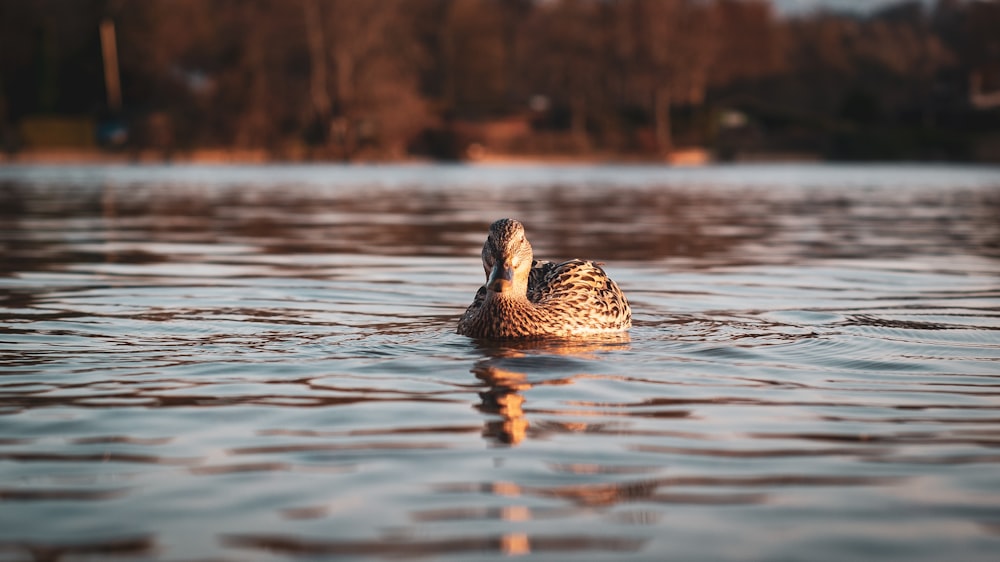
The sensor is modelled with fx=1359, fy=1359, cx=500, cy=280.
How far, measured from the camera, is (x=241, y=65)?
78.2m

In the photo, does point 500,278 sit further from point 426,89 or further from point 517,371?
point 426,89

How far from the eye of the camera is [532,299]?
9938 mm

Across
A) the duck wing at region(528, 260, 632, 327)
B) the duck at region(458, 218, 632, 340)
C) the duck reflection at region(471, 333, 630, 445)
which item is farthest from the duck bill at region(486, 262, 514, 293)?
the duck wing at region(528, 260, 632, 327)

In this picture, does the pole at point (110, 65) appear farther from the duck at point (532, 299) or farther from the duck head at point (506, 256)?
the duck head at point (506, 256)

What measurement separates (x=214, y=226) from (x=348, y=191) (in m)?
17.5

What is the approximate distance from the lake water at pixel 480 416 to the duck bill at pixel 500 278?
0.40 metres

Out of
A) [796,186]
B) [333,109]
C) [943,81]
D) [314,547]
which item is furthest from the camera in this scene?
[943,81]

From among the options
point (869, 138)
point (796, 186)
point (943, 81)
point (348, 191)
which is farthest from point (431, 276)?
point (943, 81)

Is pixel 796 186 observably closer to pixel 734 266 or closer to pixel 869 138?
pixel 734 266

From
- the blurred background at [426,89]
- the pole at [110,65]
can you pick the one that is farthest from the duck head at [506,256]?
the pole at [110,65]

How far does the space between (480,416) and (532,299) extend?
3.36 m

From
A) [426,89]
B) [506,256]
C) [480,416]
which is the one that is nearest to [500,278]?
[506,256]

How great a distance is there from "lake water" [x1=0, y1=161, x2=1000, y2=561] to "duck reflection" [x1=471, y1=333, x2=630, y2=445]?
0.04 m

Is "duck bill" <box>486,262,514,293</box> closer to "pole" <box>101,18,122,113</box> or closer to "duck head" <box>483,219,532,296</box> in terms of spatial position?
"duck head" <box>483,219,532,296</box>
